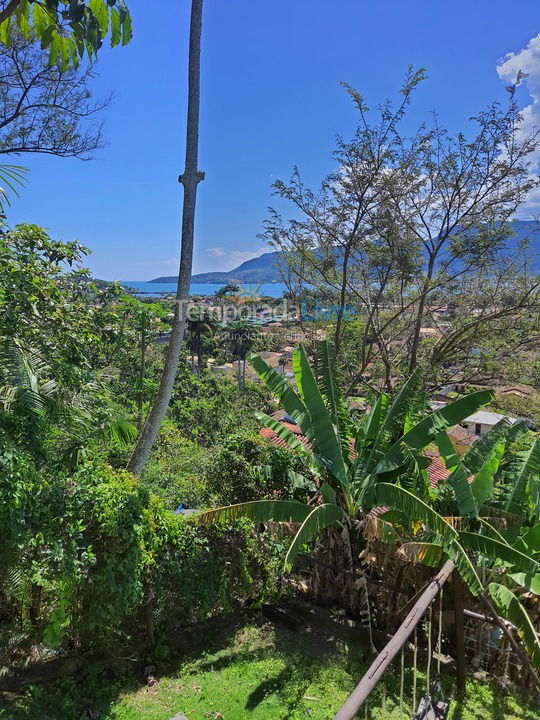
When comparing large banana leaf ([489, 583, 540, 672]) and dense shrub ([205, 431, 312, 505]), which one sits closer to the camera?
large banana leaf ([489, 583, 540, 672])

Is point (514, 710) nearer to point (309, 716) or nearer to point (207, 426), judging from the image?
point (309, 716)

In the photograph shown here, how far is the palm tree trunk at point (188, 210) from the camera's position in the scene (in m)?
5.60

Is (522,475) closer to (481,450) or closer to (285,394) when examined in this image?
(481,450)

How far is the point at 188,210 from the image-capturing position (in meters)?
Answer: 5.69

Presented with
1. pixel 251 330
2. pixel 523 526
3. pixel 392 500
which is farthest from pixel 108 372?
pixel 251 330

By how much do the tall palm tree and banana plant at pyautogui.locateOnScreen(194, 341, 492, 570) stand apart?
1 centimetres

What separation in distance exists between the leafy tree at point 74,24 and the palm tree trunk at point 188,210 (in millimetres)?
3406

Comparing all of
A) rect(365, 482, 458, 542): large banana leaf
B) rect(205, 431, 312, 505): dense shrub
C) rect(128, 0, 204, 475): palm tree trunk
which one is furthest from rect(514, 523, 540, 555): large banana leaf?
rect(128, 0, 204, 475): palm tree trunk

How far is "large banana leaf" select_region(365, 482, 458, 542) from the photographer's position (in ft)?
12.6

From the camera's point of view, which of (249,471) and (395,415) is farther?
(249,471)

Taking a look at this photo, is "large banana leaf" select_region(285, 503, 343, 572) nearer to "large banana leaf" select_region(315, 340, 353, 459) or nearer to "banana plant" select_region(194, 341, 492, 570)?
"banana plant" select_region(194, 341, 492, 570)

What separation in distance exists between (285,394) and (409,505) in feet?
6.75

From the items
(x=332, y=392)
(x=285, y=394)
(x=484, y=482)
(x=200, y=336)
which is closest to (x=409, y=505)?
(x=484, y=482)

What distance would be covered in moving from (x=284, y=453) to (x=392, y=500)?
1991 mm
